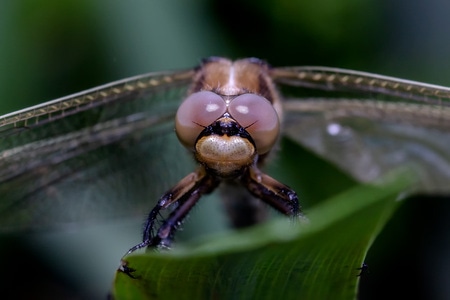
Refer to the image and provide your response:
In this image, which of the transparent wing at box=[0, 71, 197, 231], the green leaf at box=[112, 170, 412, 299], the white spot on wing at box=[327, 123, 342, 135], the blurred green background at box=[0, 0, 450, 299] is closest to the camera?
the green leaf at box=[112, 170, 412, 299]

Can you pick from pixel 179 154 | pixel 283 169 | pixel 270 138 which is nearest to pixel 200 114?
pixel 270 138

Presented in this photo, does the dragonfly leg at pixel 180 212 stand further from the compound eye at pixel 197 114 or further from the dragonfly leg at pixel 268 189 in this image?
the compound eye at pixel 197 114

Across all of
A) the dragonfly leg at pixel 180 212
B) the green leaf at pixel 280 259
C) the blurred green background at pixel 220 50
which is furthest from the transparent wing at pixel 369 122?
the green leaf at pixel 280 259

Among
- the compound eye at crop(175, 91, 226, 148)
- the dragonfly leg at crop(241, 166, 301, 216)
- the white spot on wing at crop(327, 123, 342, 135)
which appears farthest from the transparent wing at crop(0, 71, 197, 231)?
the white spot on wing at crop(327, 123, 342, 135)

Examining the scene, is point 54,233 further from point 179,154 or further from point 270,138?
point 270,138

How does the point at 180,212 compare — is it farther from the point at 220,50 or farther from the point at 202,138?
the point at 220,50

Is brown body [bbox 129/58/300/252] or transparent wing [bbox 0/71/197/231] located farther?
transparent wing [bbox 0/71/197/231]

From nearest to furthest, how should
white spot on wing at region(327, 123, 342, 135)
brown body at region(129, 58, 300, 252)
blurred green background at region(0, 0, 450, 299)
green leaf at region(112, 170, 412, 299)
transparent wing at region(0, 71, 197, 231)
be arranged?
1. green leaf at region(112, 170, 412, 299)
2. brown body at region(129, 58, 300, 252)
3. transparent wing at region(0, 71, 197, 231)
4. white spot on wing at region(327, 123, 342, 135)
5. blurred green background at region(0, 0, 450, 299)

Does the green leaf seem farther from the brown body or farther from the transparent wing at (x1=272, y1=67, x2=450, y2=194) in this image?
the transparent wing at (x1=272, y1=67, x2=450, y2=194)
